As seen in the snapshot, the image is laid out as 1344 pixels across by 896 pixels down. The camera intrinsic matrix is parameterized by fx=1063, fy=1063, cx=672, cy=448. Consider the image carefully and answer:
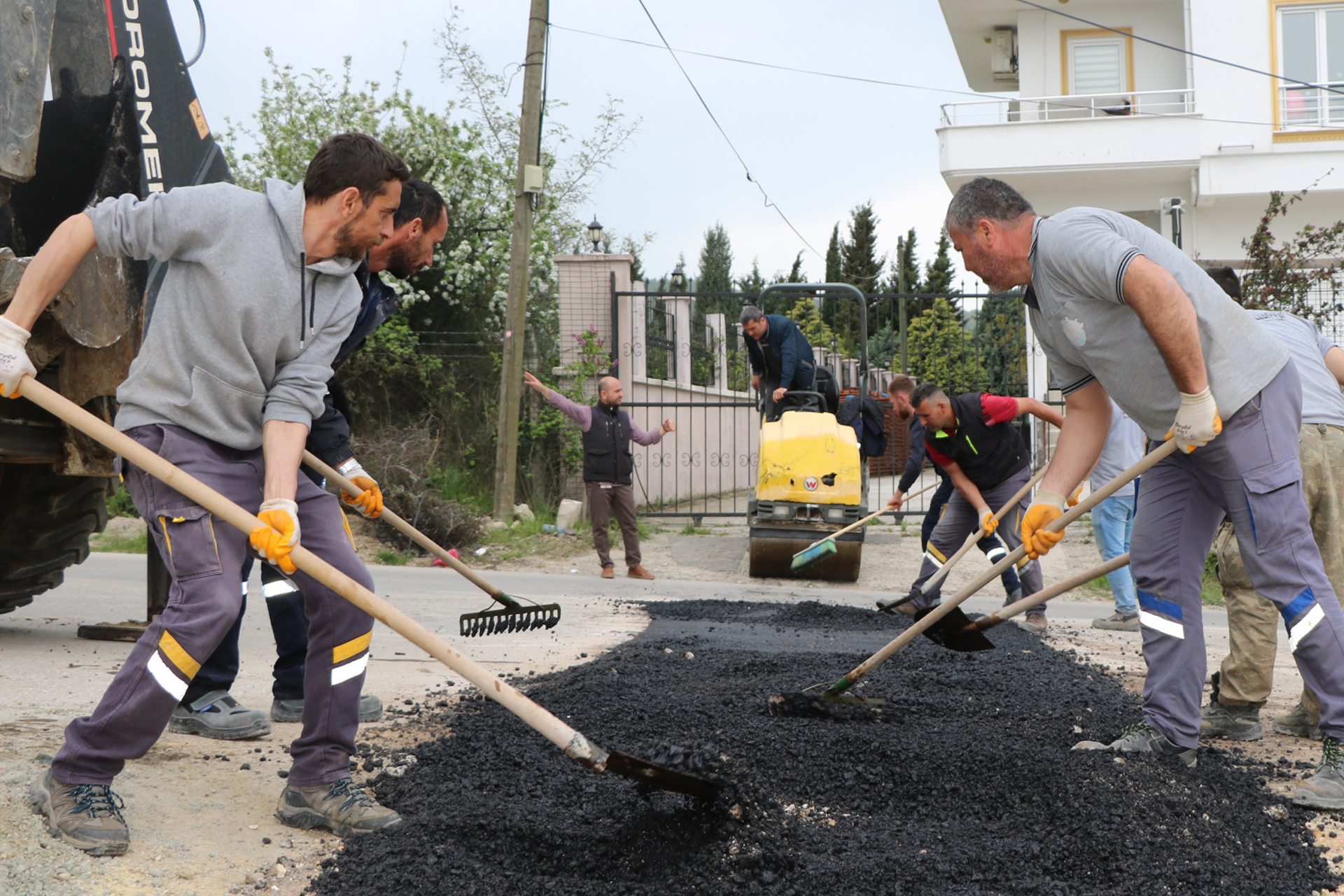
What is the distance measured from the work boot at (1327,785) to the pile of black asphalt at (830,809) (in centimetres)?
6

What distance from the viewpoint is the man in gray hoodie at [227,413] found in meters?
2.57

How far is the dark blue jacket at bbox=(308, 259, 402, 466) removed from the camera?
3.40 m

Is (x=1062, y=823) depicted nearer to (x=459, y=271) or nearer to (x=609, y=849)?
(x=609, y=849)

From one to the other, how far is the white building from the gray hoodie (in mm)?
13946

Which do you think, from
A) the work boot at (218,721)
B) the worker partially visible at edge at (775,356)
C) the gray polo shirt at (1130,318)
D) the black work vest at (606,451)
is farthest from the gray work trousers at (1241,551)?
the black work vest at (606,451)

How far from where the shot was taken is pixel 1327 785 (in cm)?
315

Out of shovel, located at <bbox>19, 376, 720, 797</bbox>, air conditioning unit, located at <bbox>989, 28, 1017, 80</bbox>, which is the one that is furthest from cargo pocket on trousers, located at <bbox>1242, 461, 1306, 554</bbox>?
air conditioning unit, located at <bbox>989, 28, 1017, 80</bbox>

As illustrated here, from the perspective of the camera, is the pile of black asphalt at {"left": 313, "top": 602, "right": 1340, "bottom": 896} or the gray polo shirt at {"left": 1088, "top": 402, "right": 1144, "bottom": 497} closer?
the pile of black asphalt at {"left": 313, "top": 602, "right": 1340, "bottom": 896}

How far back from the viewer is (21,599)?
207 inches

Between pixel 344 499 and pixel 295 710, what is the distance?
2.60 ft

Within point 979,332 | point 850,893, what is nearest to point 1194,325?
point 850,893

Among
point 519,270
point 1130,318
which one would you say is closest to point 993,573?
point 1130,318

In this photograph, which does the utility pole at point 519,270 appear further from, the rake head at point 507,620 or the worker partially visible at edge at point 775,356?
the rake head at point 507,620

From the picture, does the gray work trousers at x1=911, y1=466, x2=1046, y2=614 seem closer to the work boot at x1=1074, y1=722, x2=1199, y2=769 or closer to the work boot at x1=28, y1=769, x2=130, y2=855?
the work boot at x1=1074, y1=722, x2=1199, y2=769
